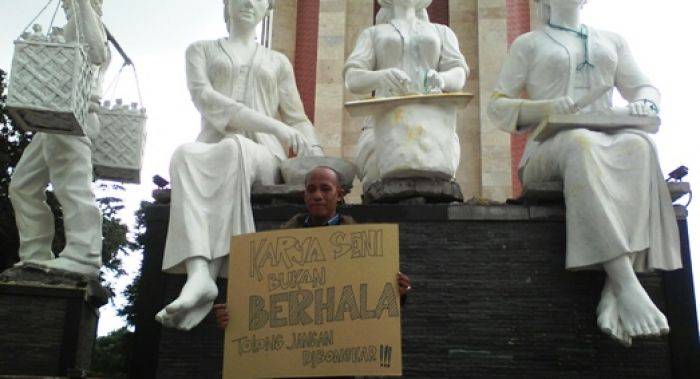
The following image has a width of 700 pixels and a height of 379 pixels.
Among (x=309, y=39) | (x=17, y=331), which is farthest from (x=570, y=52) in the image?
(x=309, y=39)

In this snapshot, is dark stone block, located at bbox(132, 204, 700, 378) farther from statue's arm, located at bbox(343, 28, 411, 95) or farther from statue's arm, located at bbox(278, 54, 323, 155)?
statue's arm, located at bbox(278, 54, 323, 155)

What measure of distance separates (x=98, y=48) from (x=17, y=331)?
2572mm

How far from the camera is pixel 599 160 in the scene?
5.42 metres

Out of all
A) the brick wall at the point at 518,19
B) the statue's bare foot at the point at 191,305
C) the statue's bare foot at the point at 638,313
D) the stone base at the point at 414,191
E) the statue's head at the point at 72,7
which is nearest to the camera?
the statue's bare foot at the point at 638,313

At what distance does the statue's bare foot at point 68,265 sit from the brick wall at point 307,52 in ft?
25.3

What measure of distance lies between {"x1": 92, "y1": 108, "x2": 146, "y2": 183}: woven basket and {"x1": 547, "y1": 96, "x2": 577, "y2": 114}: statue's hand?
3.78 meters

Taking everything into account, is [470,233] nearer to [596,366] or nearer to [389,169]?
[389,169]

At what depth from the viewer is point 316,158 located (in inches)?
243

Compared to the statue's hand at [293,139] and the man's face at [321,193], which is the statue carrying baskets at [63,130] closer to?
the statue's hand at [293,139]

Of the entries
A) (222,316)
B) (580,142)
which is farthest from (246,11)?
(222,316)

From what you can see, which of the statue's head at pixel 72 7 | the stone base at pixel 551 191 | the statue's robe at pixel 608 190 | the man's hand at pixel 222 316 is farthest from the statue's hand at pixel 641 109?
the statue's head at pixel 72 7

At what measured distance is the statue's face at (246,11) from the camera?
6968 mm

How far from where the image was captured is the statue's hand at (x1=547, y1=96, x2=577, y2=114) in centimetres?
588

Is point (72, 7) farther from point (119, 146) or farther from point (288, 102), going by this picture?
point (288, 102)
